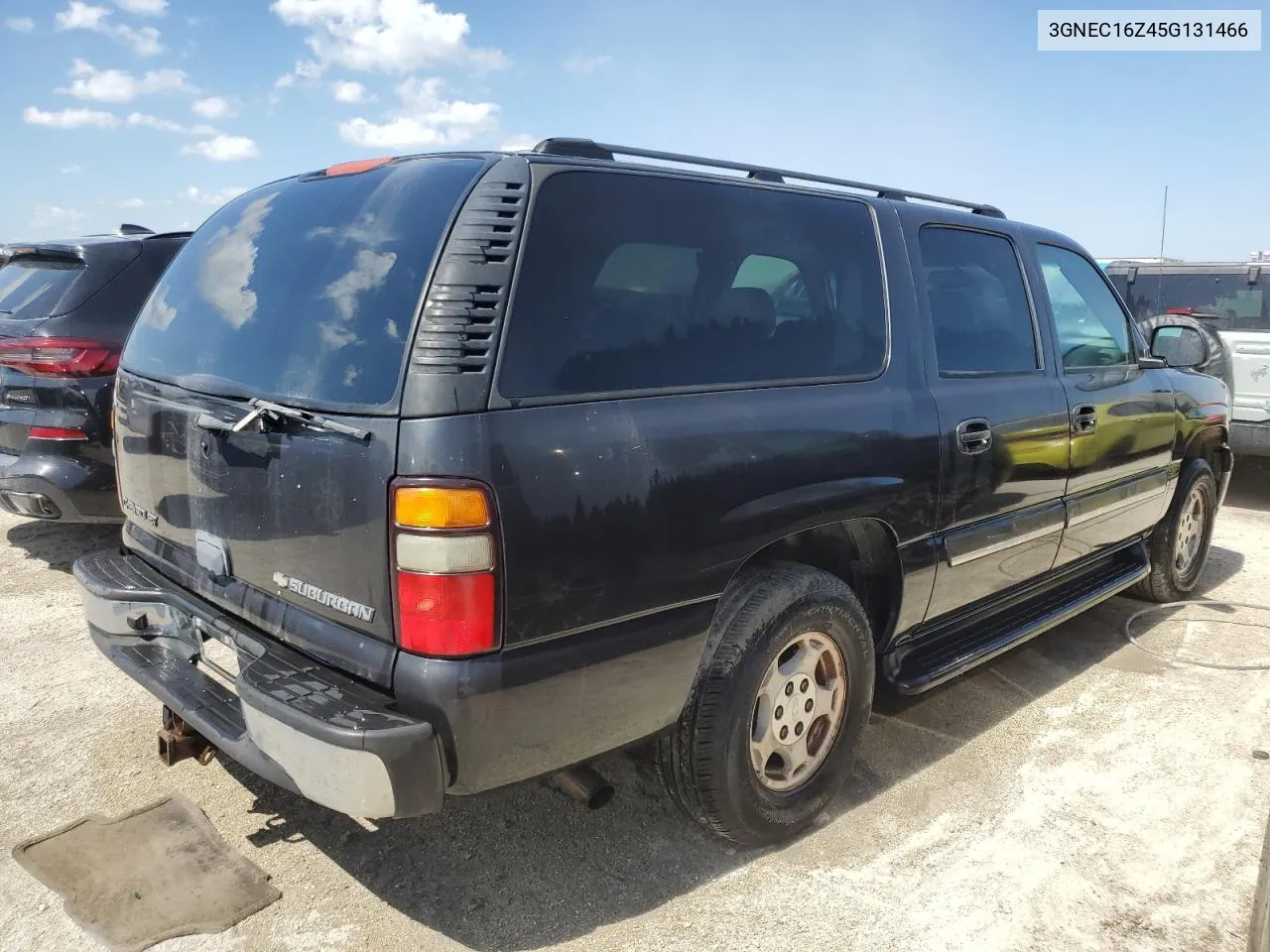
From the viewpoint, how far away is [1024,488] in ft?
11.3

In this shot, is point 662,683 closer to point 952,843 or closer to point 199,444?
point 952,843

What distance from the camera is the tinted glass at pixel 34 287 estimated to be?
Answer: 15.3 ft

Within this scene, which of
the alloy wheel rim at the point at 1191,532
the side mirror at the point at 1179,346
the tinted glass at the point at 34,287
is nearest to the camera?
the side mirror at the point at 1179,346

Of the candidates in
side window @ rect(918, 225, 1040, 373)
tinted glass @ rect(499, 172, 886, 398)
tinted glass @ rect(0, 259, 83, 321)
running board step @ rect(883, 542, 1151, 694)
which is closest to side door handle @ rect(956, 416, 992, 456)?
side window @ rect(918, 225, 1040, 373)

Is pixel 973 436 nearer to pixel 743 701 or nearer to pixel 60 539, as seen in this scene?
pixel 743 701

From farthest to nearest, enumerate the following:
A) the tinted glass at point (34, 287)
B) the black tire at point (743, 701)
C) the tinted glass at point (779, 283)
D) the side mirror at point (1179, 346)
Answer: the tinted glass at point (34, 287), the side mirror at point (1179, 346), the tinted glass at point (779, 283), the black tire at point (743, 701)

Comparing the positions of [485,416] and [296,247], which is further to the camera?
[296,247]

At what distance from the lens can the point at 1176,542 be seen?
16.0ft

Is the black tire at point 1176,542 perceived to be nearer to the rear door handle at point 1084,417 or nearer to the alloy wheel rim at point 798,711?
the rear door handle at point 1084,417

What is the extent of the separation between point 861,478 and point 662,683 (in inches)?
34.9

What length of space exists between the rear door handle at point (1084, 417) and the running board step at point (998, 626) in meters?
0.69

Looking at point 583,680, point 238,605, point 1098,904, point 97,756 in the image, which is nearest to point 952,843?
point 1098,904

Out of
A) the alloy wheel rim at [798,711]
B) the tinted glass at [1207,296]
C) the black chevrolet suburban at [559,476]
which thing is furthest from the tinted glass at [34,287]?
the tinted glass at [1207,296]

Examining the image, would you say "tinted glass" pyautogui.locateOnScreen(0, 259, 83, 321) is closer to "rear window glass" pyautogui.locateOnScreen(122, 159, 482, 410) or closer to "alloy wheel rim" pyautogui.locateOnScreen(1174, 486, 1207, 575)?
"rear window glass" pyautogui.locateOnScreen(122, 159, 482, 410)
